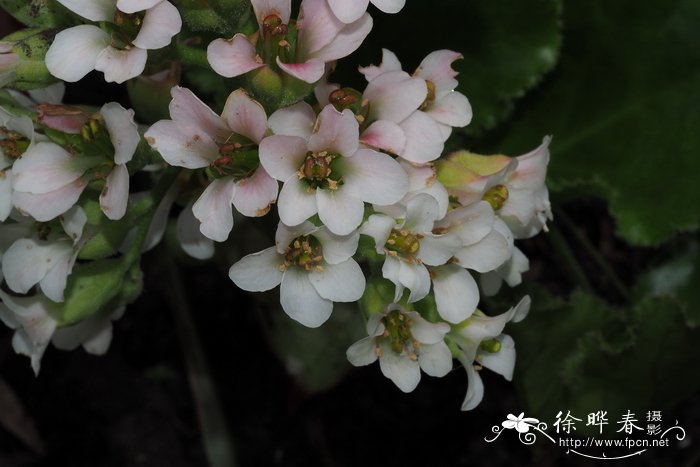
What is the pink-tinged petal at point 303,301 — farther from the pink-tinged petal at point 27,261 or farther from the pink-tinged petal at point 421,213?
the pink-tinged petal at point 27,261

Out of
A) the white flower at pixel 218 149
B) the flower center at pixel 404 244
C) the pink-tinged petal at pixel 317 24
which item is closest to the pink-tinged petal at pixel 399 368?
the flower center at pixel 404 244

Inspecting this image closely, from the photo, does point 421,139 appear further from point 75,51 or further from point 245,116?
point 75,51

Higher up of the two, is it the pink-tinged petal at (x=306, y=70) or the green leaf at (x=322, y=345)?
the pink-tinged petal at (x=306, y=70)

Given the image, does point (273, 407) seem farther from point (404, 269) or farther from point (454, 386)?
point (404, 269)

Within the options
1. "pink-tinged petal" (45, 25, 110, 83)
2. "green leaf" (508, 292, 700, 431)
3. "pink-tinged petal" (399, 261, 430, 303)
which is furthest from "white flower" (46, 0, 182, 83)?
"green leaf" (508, 292, 700, 431)

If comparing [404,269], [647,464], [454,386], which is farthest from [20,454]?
[647,464]

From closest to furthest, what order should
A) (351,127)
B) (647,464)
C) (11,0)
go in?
(351,127), (11,0), (647,464)

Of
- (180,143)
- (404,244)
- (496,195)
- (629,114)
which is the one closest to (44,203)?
(180,143)
